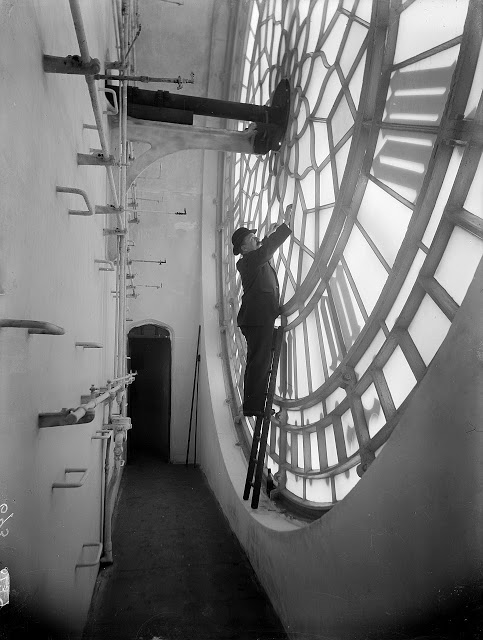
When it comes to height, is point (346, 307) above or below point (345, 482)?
above

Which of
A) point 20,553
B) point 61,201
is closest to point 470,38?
point 61,201

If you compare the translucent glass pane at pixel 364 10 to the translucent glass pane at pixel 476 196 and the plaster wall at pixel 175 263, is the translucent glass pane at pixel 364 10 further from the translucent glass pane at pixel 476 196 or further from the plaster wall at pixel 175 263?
the plaster wall at pixel 175 263

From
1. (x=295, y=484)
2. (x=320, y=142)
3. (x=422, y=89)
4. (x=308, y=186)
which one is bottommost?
(x=295, y=484)

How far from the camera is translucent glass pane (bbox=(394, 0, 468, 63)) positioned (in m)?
1.61

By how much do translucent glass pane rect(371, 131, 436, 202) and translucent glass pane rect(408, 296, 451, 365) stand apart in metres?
0.45

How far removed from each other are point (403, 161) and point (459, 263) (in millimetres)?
598

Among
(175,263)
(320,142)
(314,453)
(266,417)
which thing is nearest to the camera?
(314,453)

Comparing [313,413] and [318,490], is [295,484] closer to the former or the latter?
[318,490]

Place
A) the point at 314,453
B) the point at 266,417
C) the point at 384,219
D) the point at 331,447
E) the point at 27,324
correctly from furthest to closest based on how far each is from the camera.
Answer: the point at 266,417
the point at 314,453
the point at 331,447
the point at 384,219
the point at 27,324

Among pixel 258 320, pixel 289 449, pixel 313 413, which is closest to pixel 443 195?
pixel 313 413

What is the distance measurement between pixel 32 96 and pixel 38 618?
133 centimetres

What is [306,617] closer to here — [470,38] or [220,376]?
[470,38]

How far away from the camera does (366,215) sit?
7.18 feet

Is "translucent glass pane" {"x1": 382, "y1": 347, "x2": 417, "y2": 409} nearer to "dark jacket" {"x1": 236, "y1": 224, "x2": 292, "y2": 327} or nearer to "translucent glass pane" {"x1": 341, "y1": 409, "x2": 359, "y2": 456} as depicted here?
"translucent glass pane" {"x1": 341, "y1": 409, "x2": 359, "y2": 456}
